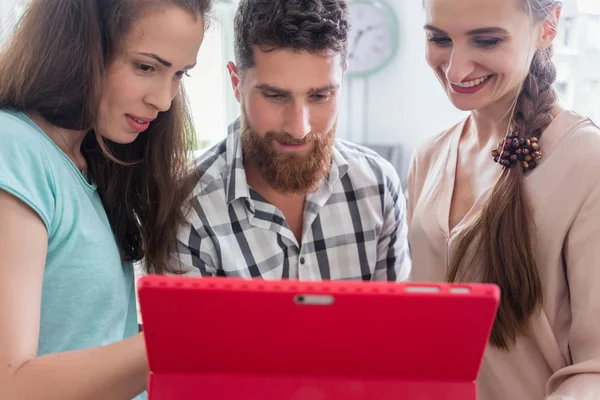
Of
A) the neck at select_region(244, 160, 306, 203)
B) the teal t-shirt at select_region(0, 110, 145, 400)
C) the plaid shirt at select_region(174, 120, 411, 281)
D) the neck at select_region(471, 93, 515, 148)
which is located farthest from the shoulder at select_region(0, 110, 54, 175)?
the neck at select_region(471, 93, 515, 148)

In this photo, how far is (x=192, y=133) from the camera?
3.68 ft

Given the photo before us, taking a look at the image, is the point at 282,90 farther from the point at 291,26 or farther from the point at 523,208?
the point at 523,208

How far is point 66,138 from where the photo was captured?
902 millimetres

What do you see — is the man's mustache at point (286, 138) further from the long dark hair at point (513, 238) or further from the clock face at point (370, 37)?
the clock face at point (370, 37)

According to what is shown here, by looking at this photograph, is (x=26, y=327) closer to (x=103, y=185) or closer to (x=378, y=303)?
(x=103, y=185)

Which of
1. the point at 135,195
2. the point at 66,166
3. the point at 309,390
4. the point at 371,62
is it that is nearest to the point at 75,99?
the point at 66,166

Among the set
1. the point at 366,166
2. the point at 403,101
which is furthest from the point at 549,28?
the point at 403,101

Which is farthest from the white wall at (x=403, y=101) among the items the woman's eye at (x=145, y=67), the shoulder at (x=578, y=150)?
the woman's eye at (x=145, y=67)

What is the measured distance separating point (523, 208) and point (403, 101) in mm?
1555

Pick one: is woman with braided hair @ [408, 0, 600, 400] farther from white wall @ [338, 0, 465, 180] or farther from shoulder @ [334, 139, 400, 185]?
white wall @ [338, 0, 465, 180]

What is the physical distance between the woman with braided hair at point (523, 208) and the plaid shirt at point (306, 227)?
189 millimetres

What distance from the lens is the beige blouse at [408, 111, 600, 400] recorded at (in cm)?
82

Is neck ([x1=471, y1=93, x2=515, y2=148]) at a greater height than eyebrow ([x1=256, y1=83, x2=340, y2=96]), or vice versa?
eyebrow ([x1=256, y1=83, x2=340, y2=96])

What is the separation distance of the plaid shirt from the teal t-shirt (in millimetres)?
216
